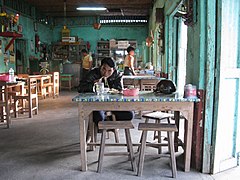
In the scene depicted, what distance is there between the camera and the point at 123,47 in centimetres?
1297

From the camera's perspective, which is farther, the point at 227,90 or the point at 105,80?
the point at 105,80

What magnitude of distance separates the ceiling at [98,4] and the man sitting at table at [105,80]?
7045mm

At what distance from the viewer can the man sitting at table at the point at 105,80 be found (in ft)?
11.9

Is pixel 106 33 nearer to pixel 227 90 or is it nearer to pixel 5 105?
pixel 5 105

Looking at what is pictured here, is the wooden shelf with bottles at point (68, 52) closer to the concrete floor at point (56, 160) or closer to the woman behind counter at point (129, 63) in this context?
the woman behind counter at point (129, 63)

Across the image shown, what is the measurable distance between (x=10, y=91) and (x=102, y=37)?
836 cm

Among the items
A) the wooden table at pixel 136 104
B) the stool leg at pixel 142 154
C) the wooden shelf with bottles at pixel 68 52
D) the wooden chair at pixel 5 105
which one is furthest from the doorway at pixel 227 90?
the wooden shelf with bottles at pixel 68 52

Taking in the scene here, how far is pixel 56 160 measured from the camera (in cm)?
340

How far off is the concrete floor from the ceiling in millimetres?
6762

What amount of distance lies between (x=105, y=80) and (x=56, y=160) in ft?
4.56

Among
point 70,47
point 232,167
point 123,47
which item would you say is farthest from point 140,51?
point 232,167

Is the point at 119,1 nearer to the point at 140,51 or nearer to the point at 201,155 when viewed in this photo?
the point at 140,51

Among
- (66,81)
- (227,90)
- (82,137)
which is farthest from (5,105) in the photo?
(66,81)

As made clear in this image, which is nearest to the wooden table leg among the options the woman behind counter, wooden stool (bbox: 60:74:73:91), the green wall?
the woman behind counter
